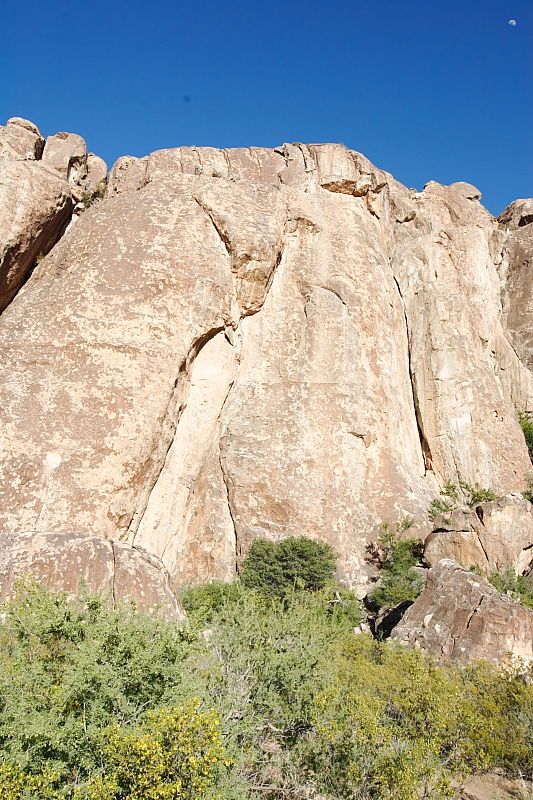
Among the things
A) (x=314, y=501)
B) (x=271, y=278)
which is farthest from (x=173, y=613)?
(x=271, y=278)

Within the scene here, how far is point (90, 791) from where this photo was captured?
5145 millimetres

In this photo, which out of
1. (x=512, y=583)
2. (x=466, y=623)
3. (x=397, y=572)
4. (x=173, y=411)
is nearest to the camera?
(x=466, y=623)

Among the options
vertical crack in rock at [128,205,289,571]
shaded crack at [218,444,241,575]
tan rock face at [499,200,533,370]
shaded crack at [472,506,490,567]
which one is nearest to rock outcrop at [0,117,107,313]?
vertical crack in rock at [128,205,289,571]

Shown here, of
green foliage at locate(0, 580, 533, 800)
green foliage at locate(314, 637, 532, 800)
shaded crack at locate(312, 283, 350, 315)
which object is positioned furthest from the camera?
shaded crack at locate(312, 283, 350, 315)

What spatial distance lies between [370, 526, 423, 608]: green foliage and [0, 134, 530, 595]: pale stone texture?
81cm

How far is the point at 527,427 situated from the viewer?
28.5m

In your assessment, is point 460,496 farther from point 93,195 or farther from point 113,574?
point 93,195

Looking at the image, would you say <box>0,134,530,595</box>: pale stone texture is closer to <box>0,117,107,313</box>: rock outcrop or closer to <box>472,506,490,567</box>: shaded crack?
<box>0,117,107,313</box>: rock outcrop

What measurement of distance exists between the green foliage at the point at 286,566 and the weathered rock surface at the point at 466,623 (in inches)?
147

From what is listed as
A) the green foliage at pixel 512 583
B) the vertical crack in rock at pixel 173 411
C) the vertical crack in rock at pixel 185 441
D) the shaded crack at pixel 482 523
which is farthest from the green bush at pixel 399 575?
the vertical crack in rock at pixel 173 411

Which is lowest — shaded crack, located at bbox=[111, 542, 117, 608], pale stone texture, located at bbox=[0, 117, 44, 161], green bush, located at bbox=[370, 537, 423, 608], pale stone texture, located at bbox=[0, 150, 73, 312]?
shaded crack, located at bbox=[111, 542, 117, 608]

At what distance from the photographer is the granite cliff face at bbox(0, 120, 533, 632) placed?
17.7 meters

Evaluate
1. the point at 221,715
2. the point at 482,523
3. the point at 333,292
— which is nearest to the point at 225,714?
the point at 221,715

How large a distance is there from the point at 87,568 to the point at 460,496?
16590 mm
